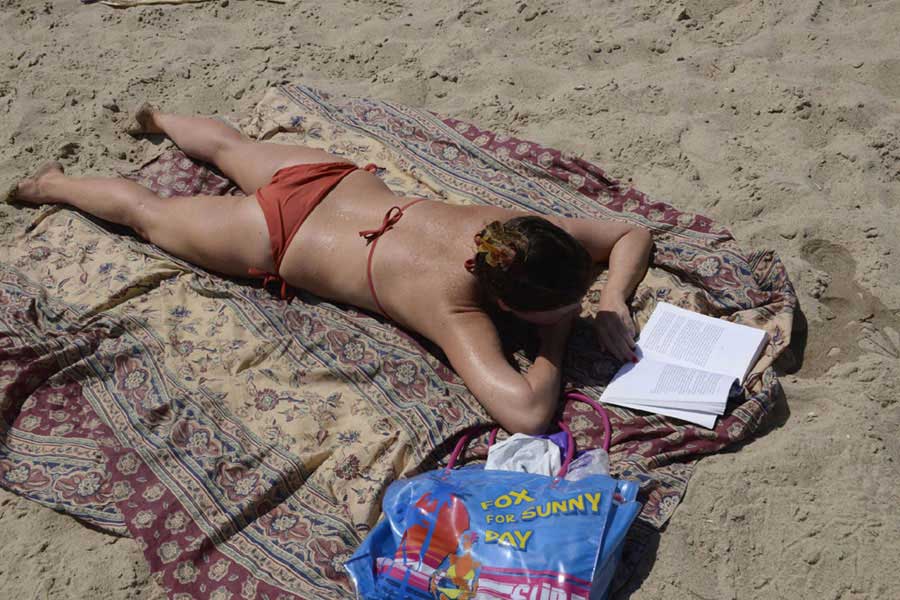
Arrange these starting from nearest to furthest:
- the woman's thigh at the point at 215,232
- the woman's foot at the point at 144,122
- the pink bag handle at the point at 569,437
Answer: the pink bag handle at the point at 569,437
the woman's thigh at the point at 215,232
the woman's foot at the point at 144,122

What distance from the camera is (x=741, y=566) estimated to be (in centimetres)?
240

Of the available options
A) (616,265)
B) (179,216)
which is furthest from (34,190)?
(616,265)

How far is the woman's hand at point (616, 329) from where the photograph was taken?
117 inches

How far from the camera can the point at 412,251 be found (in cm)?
292

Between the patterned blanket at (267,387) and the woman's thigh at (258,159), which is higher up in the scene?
the woman's thigh at (258,159)

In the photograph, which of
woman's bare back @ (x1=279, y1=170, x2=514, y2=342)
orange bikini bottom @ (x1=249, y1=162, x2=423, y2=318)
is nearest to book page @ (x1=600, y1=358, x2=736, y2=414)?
woman's bare back @ (x1=279, y1=170, x2=514, y2=342)

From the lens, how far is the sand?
249cm

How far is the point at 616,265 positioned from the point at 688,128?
1096mm

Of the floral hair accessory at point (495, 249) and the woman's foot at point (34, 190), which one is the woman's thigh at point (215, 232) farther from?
the floral hair accessory at point (495, 249)

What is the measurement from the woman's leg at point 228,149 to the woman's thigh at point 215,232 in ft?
0.89

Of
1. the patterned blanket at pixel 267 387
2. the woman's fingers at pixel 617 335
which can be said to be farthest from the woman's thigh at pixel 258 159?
the woman's fingers at pixel 617 335

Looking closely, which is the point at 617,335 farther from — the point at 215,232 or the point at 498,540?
the point at 215,232

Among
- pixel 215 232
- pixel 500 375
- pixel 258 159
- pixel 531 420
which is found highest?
pixel 258 159

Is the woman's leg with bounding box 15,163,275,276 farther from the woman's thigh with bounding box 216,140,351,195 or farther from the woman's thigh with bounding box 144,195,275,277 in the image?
the woman's thigh with bounding box 216,140,351,195
